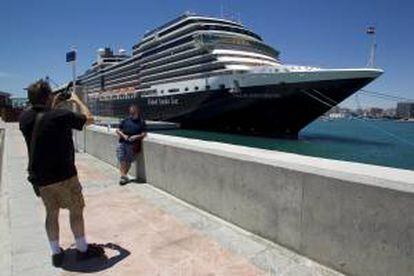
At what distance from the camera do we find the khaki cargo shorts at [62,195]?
154 inches

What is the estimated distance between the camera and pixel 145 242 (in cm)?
466

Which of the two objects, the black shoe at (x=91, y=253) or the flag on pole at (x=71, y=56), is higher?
the flag on pole at (x=71, y=56)

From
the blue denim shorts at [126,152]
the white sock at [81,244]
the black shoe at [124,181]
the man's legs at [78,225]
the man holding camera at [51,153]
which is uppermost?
the man holding camera at [51,153]

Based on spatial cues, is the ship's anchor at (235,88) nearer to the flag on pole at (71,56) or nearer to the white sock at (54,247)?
the flag on pole at (71,56)

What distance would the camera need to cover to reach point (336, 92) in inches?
1436

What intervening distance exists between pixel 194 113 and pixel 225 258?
40.3m

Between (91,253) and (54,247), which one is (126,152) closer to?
(91,253)

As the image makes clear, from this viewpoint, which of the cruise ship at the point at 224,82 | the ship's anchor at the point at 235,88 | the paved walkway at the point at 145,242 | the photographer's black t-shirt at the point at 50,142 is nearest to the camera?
the photographer's black t-shirt at the point at 50,142

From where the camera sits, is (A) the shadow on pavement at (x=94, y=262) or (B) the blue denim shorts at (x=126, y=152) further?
(B) the blue denim shorts at (x=126, y=152)

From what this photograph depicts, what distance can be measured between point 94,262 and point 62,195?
731 mm

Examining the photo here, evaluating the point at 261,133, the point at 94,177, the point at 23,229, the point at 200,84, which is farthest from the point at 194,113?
the point at 23,229

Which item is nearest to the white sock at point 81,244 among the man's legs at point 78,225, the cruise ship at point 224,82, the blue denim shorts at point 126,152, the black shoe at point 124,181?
the man's legs at point 78,225

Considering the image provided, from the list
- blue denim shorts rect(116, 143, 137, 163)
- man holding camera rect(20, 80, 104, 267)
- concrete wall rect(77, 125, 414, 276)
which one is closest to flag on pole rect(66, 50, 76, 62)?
blue denim shorts rect(116, 143, 137, 163)

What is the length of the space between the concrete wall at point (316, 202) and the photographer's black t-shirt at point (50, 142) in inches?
77.4
